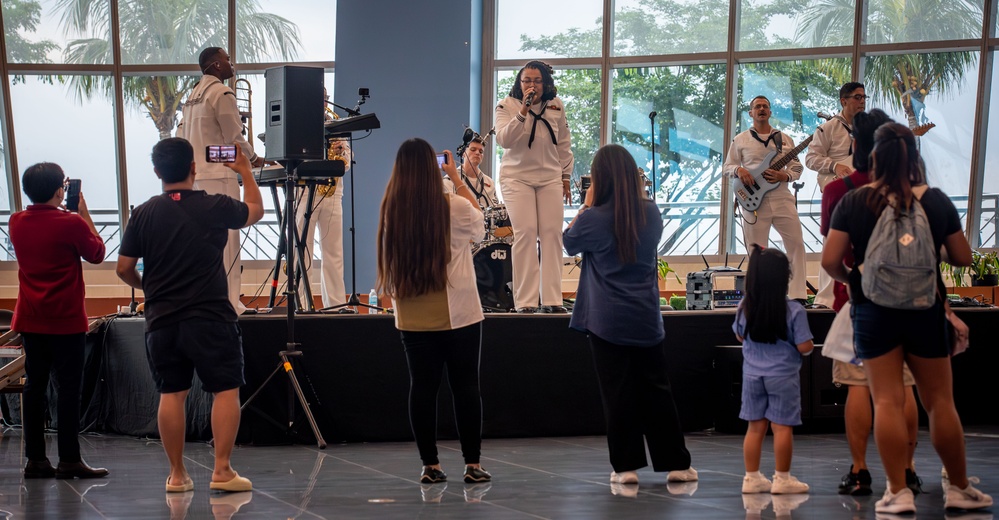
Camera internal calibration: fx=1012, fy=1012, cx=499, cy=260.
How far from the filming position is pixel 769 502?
12.0 ft

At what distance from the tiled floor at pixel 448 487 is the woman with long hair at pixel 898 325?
0.24 meters

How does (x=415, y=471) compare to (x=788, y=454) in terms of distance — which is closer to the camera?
(x=788, y=454)

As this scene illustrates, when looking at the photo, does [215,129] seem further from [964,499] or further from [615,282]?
[964,499]

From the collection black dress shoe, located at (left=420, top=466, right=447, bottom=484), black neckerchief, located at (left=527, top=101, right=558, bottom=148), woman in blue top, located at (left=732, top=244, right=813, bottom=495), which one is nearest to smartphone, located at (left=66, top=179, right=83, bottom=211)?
black dress shoe, located at (left=420, top=466, right=447, bottom=484)

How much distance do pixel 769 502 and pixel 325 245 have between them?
15.1 feet

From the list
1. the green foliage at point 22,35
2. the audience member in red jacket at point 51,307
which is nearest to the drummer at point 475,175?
the audience member in red jacket at point 51,307

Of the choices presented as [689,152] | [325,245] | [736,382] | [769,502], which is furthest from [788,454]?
[689,152]

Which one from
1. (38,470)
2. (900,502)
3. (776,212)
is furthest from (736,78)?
(38,470)

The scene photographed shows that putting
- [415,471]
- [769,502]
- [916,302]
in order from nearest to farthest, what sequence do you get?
1. [916,302]
2. [769,502]
3. [415,471]

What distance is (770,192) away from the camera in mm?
7363

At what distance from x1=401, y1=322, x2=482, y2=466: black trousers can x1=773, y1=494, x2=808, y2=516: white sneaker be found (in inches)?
47.8

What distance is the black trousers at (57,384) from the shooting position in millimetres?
4480

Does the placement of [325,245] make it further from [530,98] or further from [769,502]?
[769,502]

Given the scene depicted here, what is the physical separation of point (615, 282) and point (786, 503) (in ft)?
3.47
